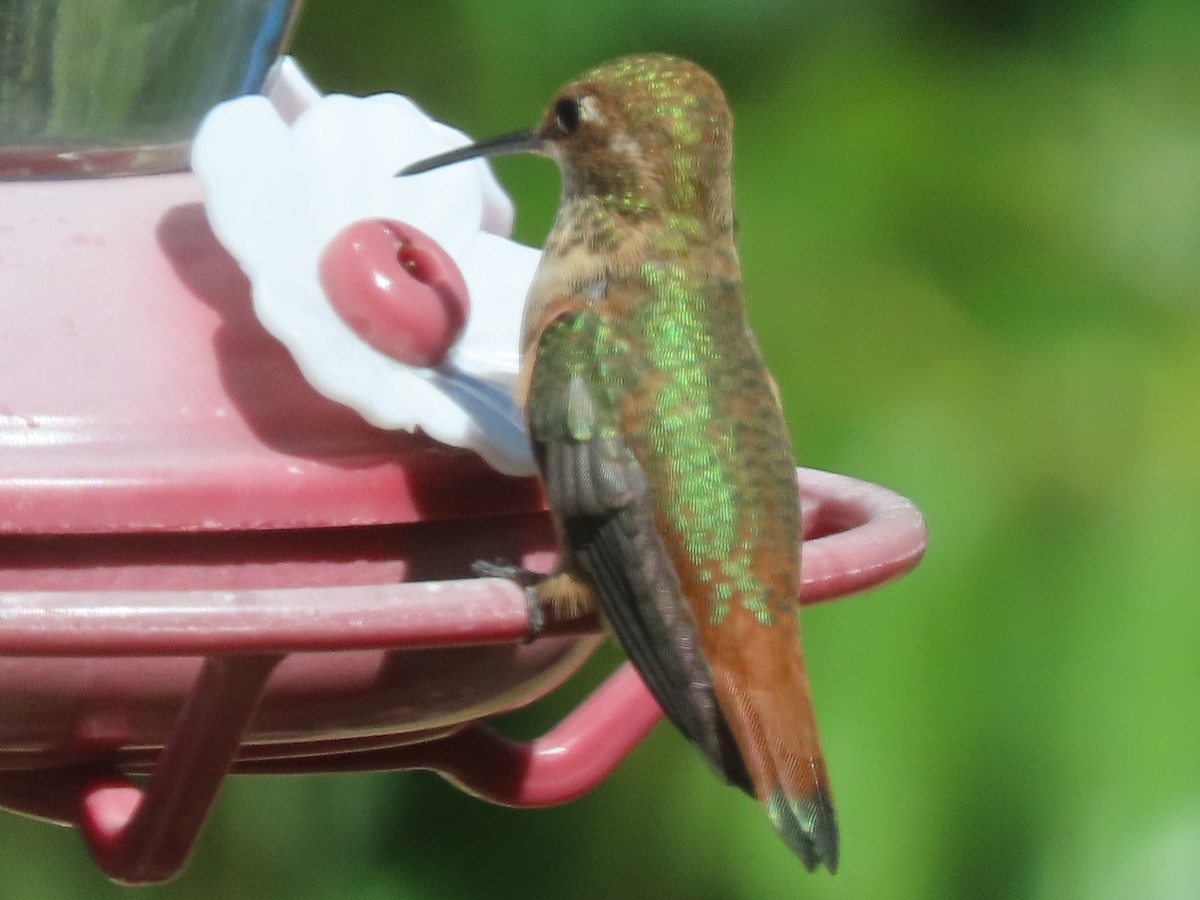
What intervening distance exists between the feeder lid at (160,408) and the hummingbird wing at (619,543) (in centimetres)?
6

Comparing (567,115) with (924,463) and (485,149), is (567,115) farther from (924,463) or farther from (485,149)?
(924,463)

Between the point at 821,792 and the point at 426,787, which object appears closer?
the point at 821,792

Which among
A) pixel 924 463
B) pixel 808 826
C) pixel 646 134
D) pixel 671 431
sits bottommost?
pixel 924 463

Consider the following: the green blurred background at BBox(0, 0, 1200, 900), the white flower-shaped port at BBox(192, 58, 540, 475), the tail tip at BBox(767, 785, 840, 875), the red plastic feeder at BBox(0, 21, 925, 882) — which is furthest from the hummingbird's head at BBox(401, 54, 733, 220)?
the green blurred background at BBox(0, 0, 1200, 900)

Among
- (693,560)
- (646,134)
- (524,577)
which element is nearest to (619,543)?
(693,560)

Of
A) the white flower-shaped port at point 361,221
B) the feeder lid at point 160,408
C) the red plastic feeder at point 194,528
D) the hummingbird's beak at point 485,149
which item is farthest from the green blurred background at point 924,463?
the feeder lid at point 160,408

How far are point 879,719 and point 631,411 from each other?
4.46 ft

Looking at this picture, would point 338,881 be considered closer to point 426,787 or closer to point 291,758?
point 426,787

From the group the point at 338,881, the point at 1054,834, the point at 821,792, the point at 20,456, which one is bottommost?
the point at 338,881

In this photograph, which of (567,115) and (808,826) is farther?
(567,115)

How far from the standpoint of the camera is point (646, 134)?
2236 millimetres

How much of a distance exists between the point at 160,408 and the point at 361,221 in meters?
0.36

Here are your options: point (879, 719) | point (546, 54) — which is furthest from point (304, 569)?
point (546, 54)

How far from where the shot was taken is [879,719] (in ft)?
10.5
